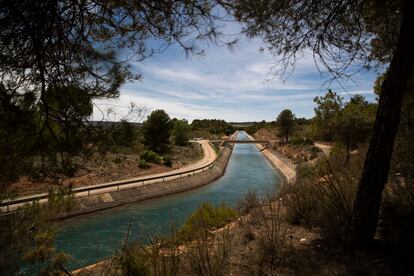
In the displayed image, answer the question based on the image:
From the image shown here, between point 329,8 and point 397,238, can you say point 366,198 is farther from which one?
point 329,8

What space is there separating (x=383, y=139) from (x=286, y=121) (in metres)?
65.2

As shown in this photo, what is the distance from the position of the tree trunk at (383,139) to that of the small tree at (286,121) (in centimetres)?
6449

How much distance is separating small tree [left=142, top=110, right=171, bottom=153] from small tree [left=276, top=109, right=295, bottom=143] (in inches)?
1287

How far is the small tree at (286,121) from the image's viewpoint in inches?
2645

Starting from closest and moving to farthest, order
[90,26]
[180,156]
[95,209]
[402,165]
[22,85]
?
[22,85] < [90,26] < [402,165] < [95,209] < [180,156]

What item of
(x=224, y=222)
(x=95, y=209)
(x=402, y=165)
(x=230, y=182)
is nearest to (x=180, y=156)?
(x=230, y=182)

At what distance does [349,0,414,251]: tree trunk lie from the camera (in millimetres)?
4250

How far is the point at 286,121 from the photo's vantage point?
67562 mm

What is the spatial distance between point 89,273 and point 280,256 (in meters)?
3.21

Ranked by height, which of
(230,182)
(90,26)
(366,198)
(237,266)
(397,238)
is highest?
(90,26)

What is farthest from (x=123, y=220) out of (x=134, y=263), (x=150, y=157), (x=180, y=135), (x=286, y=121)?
(x=286, y=121)

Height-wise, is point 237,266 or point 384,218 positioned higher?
point 384,218

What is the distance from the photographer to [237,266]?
4574 mm

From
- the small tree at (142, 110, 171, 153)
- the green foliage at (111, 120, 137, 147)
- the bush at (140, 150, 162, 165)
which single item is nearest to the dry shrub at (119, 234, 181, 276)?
the green foliage at (111, 120, 137, 147)
